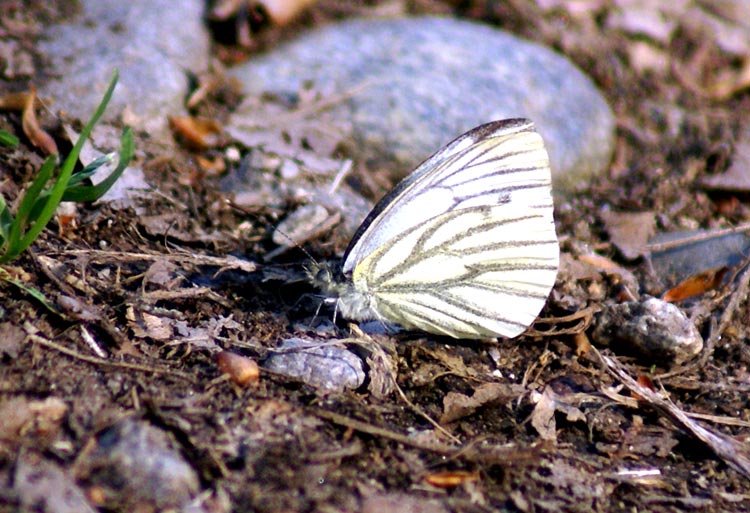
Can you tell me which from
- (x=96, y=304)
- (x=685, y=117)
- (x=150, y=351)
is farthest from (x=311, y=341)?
(x=685, y=117)

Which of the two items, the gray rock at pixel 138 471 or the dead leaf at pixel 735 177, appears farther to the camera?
the dead leaf at pixel 735 177

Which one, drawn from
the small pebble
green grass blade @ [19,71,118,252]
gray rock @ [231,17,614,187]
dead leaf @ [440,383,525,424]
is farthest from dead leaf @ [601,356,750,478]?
green grass blade @ [19,71,118,252]

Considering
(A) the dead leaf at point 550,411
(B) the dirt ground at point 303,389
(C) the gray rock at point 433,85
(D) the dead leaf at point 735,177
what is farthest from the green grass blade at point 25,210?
(D) the dead leaf at point 735,177

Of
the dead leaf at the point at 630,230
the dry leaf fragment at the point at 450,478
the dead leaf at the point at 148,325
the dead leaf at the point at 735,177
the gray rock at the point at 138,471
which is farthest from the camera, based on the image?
the dead leaf at the point at 735,177

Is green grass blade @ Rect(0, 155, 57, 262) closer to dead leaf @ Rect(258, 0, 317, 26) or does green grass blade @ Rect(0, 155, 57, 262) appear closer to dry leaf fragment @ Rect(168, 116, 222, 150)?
dry leaf fragment @ Rect(168, 116, 222, 150)

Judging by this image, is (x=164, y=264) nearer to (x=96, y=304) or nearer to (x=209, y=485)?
(x=96, y=304)

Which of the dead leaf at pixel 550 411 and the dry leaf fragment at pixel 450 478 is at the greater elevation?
the dry leaf fragment at pixel 450 478

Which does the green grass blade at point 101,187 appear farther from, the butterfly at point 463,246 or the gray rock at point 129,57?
the gray rock at point 129,57
